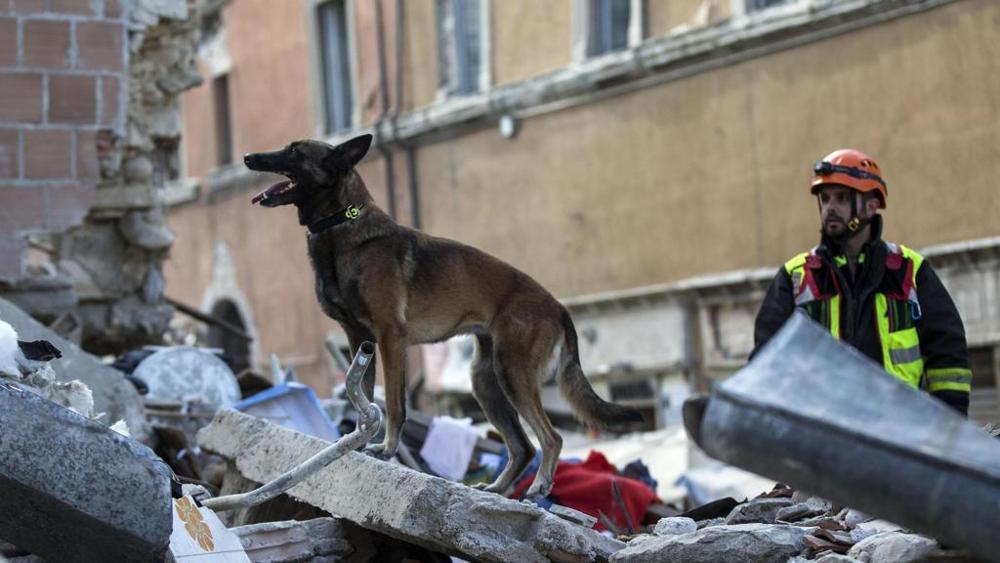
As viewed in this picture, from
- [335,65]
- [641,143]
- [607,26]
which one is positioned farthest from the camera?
[335,65]

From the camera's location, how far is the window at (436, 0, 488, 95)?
74.4 ft

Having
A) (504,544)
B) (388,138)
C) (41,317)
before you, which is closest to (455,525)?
(504,544)

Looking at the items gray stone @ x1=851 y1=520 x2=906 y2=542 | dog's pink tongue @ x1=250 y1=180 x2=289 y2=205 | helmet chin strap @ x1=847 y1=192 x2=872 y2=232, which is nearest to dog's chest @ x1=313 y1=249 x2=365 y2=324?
dog's pink tongue @ x1=250 y1=180 x2=289 y2=205

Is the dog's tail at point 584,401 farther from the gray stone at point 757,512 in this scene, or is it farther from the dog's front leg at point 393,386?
the gray stone at point 757,512

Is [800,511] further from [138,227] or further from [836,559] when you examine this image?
[138,227]

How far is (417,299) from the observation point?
789cm

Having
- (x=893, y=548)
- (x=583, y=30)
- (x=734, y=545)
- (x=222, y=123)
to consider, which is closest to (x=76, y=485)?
(x=734, y=545)

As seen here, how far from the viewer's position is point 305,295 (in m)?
25.5

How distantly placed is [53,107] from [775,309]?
21.0ft

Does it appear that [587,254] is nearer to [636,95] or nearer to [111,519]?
[636,95]

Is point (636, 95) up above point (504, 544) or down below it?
above

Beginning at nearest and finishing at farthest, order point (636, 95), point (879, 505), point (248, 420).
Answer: point (879, 505) < point (248, 420) < point (636, 95)

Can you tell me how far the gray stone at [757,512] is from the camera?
6.69 m

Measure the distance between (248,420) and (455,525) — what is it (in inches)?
83.4
